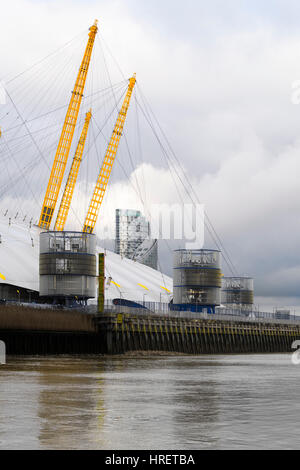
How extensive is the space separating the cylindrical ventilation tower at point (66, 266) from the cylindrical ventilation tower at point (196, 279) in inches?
1050

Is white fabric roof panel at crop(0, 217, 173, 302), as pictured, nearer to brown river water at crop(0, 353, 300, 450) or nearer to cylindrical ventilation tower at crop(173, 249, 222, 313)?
cylindrical ventilation tower at crop(173, 249, 222, 313)

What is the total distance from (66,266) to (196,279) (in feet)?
105

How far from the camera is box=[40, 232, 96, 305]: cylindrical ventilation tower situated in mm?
114188

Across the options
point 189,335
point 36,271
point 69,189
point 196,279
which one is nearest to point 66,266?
point 36,271

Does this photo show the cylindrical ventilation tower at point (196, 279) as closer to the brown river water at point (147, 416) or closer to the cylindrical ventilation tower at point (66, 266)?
the cylindrical ventilation tower at point (66, 266)

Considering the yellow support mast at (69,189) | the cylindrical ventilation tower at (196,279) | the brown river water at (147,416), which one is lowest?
the brown river water at (147,416)

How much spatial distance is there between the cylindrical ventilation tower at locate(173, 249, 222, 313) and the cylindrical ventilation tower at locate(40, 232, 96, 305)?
26680 millimetres

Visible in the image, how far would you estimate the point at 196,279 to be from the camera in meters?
138

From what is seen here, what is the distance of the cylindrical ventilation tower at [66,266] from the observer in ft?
375

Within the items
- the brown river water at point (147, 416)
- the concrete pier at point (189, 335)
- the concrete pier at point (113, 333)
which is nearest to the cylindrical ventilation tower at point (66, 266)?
the concrete pier at point (113, 333)

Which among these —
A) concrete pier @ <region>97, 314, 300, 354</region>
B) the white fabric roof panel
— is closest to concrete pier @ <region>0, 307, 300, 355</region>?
concrete pier @ <region>97, 314, 300, 354</region>

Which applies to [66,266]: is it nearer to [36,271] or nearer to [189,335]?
[36,271]

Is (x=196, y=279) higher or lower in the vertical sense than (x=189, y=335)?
higher
